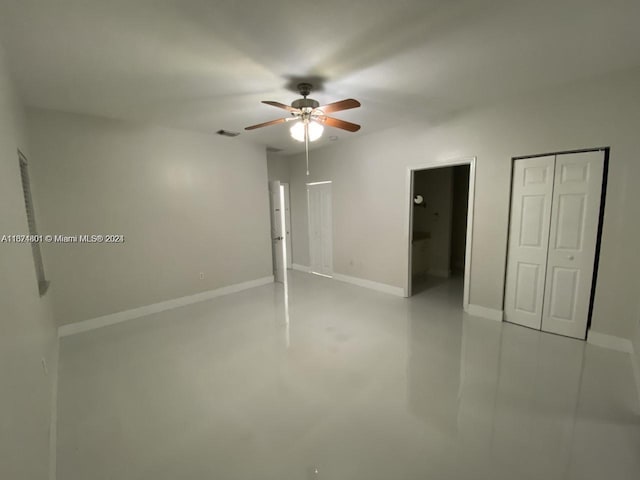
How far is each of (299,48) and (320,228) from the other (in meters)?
4.07

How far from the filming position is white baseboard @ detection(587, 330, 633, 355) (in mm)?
2746

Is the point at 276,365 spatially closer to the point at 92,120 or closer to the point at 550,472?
the point at 550,472

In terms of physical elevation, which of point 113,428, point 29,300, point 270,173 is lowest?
point 113,428

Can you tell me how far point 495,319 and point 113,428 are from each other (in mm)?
4060

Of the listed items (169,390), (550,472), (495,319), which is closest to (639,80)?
(495,319)

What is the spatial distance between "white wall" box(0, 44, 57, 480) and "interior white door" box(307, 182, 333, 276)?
14.3ft

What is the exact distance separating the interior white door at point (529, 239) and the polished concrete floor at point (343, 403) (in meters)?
0.30

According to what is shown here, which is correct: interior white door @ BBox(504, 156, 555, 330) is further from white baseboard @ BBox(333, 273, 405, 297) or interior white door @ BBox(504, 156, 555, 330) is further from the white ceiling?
Answer: white baseboard @ BBox(333, 273, 405, 297)

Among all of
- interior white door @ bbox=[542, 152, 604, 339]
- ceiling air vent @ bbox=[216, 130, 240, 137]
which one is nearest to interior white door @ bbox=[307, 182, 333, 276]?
ceiling air vent @ bbox=[216, 130, 240, 137]

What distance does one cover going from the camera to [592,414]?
2016 mm

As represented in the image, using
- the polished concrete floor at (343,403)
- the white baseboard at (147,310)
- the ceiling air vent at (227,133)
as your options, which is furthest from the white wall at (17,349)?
the ceiling air vent at (227,133)

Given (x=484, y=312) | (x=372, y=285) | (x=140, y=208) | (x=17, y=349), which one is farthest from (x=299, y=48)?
(x=372, y=285)

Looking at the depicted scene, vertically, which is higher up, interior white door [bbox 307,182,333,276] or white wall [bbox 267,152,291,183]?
white wall [bbox 267,152,291,183]

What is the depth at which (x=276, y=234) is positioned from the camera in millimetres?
5617
